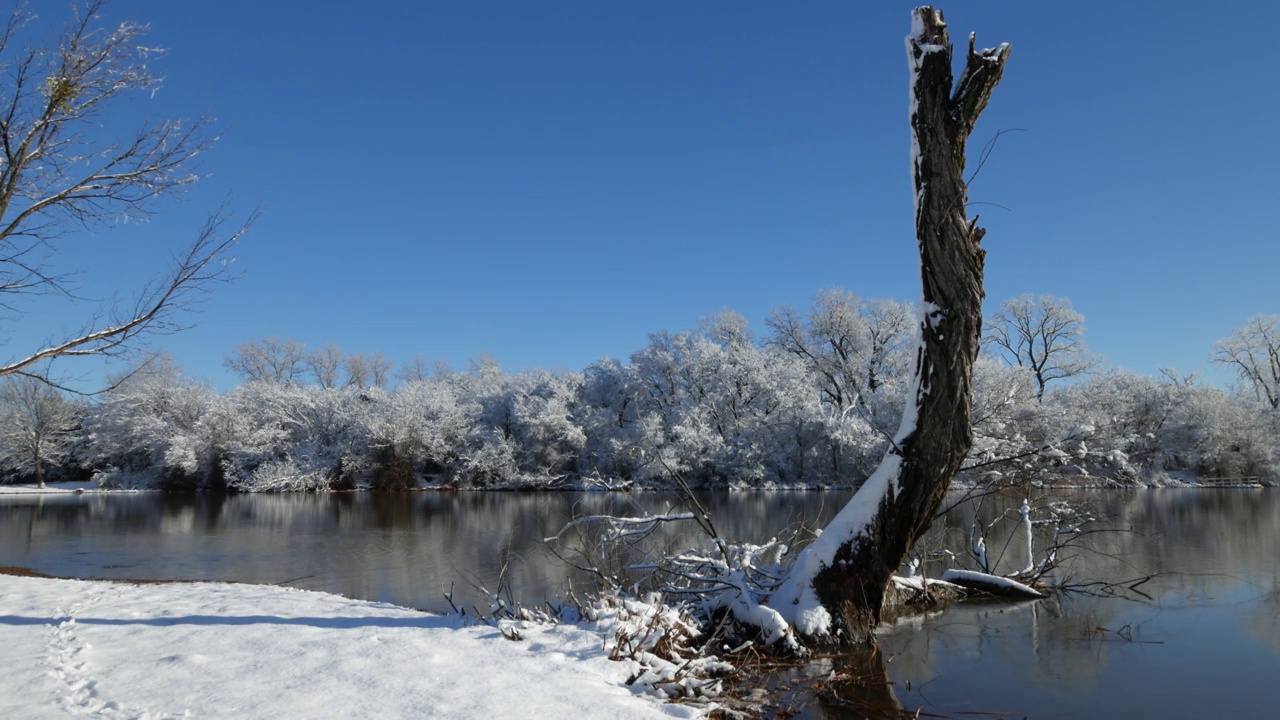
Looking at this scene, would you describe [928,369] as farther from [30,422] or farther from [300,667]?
[30,422]

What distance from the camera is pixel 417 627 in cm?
572

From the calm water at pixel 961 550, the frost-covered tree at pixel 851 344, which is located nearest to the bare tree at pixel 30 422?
the calm water at pixel 961 550

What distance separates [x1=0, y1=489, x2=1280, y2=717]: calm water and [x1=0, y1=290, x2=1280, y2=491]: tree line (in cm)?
887

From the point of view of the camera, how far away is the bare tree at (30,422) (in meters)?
40.6

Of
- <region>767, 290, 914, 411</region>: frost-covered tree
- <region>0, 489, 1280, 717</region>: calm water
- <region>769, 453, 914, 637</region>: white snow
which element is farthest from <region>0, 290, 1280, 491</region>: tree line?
<region>769, 453, 914, 637</region>: white snow

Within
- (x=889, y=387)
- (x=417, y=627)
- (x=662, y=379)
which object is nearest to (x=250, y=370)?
(x=662, y=379)

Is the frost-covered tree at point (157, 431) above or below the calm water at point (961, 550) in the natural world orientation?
above

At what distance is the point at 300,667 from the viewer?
4805mm

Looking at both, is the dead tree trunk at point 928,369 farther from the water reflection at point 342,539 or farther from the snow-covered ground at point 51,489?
the snow-covered ground at point 51,489

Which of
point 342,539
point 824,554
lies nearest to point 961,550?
point 824,554

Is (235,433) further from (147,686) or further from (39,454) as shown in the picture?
(147,686)

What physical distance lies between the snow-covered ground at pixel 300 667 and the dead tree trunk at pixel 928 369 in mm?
2415

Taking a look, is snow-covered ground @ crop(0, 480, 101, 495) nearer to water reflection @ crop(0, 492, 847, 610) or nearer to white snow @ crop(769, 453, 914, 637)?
water reflection @ crop(0, 492, 847, 610)

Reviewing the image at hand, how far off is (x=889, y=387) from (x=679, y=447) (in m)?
10.3
